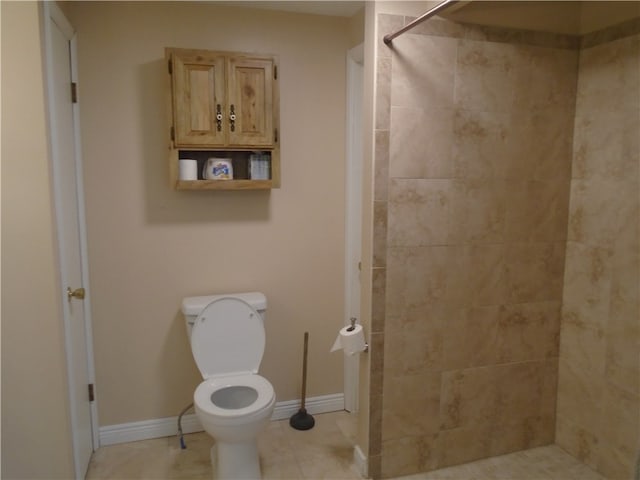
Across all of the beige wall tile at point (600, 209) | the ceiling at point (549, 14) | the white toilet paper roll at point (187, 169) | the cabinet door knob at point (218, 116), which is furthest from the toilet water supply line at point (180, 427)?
the ceiling at point (549, 14)

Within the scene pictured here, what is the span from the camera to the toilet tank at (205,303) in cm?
247

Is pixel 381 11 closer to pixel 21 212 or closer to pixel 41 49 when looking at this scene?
pixel 41 49

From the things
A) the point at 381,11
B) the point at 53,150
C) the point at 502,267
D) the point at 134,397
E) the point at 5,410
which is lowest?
the point at 134,397

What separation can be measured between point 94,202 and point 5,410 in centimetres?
105

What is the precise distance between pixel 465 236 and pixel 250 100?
1.28 meters

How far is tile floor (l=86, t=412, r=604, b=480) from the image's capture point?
237 centimetres

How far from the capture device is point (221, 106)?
2352 mm

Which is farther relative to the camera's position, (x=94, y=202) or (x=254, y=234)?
(x=254, y=234)

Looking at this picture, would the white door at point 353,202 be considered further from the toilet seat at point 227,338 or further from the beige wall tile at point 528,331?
the beige wall tile at point 528,331

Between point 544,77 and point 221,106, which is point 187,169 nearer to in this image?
point 221,106

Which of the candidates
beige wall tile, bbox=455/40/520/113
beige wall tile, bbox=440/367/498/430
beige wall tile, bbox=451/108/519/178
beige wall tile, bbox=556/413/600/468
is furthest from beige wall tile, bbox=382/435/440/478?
beige wall tile, bbox=455/40/520/113

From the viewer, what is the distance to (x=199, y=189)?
98.0 inches

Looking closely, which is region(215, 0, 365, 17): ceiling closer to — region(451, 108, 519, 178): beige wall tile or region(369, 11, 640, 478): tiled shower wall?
region(369, 11, 640, 478): tiled shower wall

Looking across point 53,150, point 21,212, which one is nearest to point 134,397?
point 21,212
